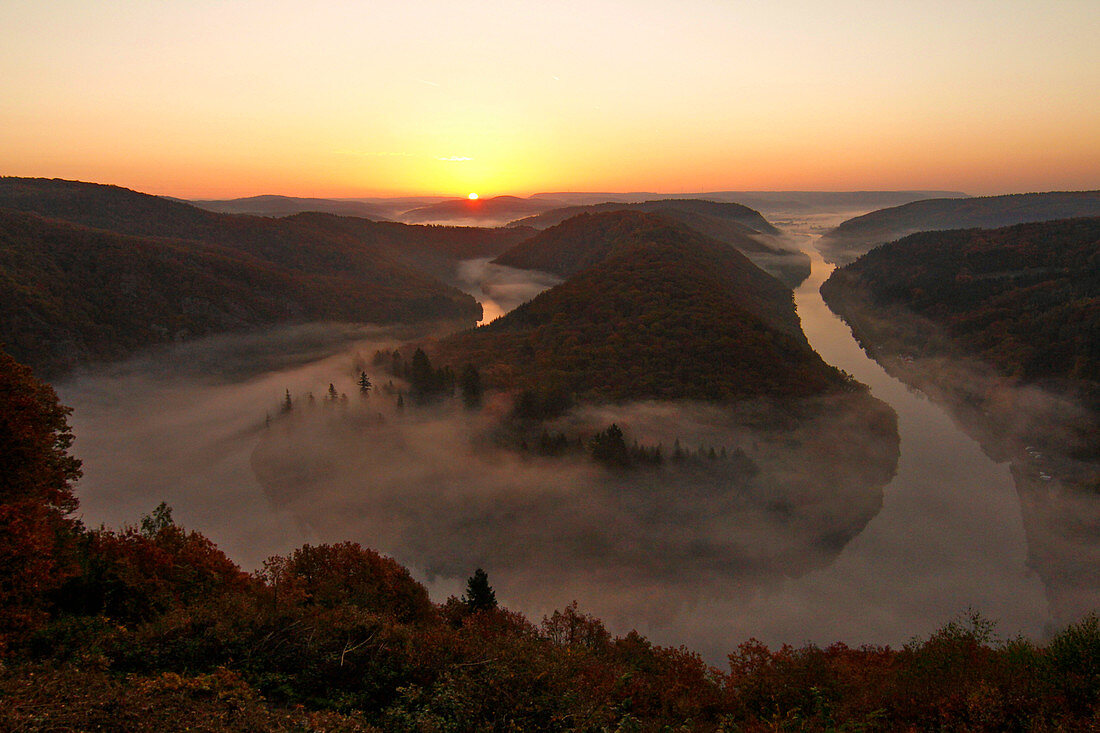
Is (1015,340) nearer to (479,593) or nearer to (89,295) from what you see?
(479,593)

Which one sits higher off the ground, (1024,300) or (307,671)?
(1024,300)

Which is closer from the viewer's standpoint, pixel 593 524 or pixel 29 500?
pixel 29 500

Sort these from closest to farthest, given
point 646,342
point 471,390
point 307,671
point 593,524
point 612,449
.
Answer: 1. point 307,671
2. point 593,524
3. point 612,449
4. point 471,390
5. point 646,342

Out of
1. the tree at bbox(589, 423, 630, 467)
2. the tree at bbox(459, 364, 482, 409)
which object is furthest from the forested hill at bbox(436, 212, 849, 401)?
the tree at bbox(589, 423, 630, 467)

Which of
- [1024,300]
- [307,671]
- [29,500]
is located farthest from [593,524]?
[1024,300]

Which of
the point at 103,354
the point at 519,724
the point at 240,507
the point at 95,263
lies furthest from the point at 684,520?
the point at 95,263

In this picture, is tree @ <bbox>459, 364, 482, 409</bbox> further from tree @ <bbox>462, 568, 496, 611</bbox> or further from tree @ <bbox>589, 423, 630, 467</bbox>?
tree @ <bbox>462, 568, 496, 611</bbox>

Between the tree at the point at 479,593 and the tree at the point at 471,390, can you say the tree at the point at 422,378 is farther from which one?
the tree at the point at 479,593

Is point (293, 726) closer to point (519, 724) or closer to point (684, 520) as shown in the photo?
point (519, 724)
